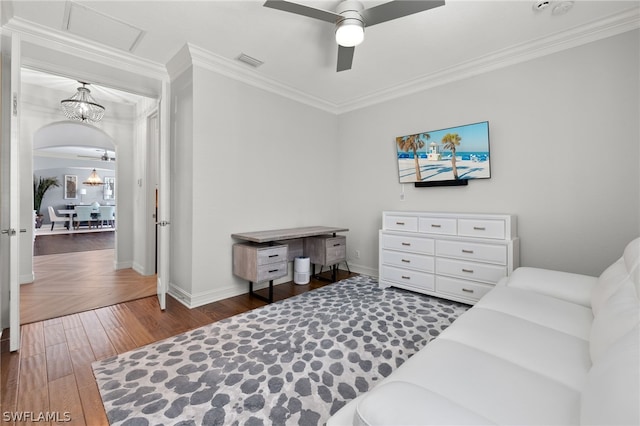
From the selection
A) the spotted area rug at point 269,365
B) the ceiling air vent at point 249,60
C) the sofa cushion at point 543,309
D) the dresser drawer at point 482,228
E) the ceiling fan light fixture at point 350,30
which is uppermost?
the ceiling air vent at point 249,60

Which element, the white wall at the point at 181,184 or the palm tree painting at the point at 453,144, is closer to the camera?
the white wall at the point at 181,184

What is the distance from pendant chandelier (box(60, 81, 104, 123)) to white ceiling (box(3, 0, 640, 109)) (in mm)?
1541

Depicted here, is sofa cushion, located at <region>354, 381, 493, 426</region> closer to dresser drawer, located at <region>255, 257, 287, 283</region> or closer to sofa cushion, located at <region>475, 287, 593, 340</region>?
sofa cushion, located at <region>475, 287, 593, 340</region>

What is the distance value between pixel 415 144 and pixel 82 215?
12.2 m

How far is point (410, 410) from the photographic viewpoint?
0.80 m

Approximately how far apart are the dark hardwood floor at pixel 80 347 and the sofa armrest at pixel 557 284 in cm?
232

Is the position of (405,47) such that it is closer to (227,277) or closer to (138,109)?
(227,277)

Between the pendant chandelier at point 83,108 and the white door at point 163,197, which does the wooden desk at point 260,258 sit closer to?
the white door at point 163,197

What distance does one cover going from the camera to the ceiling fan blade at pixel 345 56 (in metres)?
2.47

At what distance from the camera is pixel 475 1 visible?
2.21 m

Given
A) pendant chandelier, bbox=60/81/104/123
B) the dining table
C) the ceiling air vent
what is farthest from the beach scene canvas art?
the dining table

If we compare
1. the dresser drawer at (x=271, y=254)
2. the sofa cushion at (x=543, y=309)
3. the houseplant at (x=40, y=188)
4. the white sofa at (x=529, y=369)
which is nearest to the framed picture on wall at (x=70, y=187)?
the houseplant at (x=40, y=188)

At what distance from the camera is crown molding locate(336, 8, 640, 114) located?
7.90ft

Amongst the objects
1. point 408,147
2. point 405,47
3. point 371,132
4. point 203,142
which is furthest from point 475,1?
point 203,142
